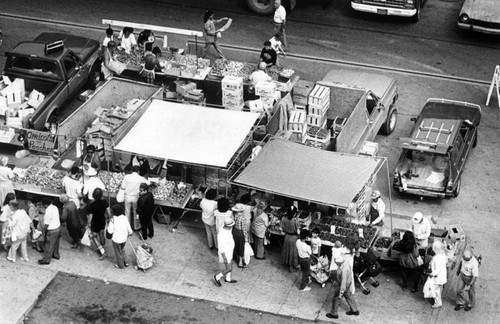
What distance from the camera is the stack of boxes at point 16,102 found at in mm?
28922

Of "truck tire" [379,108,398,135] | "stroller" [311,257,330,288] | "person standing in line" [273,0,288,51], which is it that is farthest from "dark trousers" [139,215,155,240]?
"person standing in line" [273,0,288,51]

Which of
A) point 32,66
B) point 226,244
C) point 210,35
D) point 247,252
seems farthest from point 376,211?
point 32,66

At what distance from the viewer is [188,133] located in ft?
88.4

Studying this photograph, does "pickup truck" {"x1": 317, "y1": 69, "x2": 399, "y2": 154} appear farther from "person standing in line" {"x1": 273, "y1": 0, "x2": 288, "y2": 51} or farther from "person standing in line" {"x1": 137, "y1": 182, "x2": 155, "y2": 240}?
"person standing in line" {"x1": 137, "y1": 182, "x2": 155, "y2": 240}

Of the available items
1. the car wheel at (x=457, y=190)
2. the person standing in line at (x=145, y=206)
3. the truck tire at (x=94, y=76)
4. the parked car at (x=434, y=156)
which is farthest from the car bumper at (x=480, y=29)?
the person standing in line at (x=145, y=206)

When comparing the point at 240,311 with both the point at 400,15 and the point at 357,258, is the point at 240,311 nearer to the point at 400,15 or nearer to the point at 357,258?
the point at 357,258

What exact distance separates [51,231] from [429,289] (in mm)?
8103

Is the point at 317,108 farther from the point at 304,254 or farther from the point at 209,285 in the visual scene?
the point at 209,285

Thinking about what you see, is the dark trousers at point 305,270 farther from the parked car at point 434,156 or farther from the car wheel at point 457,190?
the car wheel at point 457,190

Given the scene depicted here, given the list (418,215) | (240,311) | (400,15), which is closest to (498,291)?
(418,215)

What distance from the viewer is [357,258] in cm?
2434

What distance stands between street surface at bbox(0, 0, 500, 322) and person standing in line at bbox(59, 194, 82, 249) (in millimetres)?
7672

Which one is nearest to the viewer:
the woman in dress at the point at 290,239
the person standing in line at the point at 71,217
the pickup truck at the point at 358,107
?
the woman in dress at the point at 290,239

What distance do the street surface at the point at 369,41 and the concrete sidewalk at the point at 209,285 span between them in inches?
183
